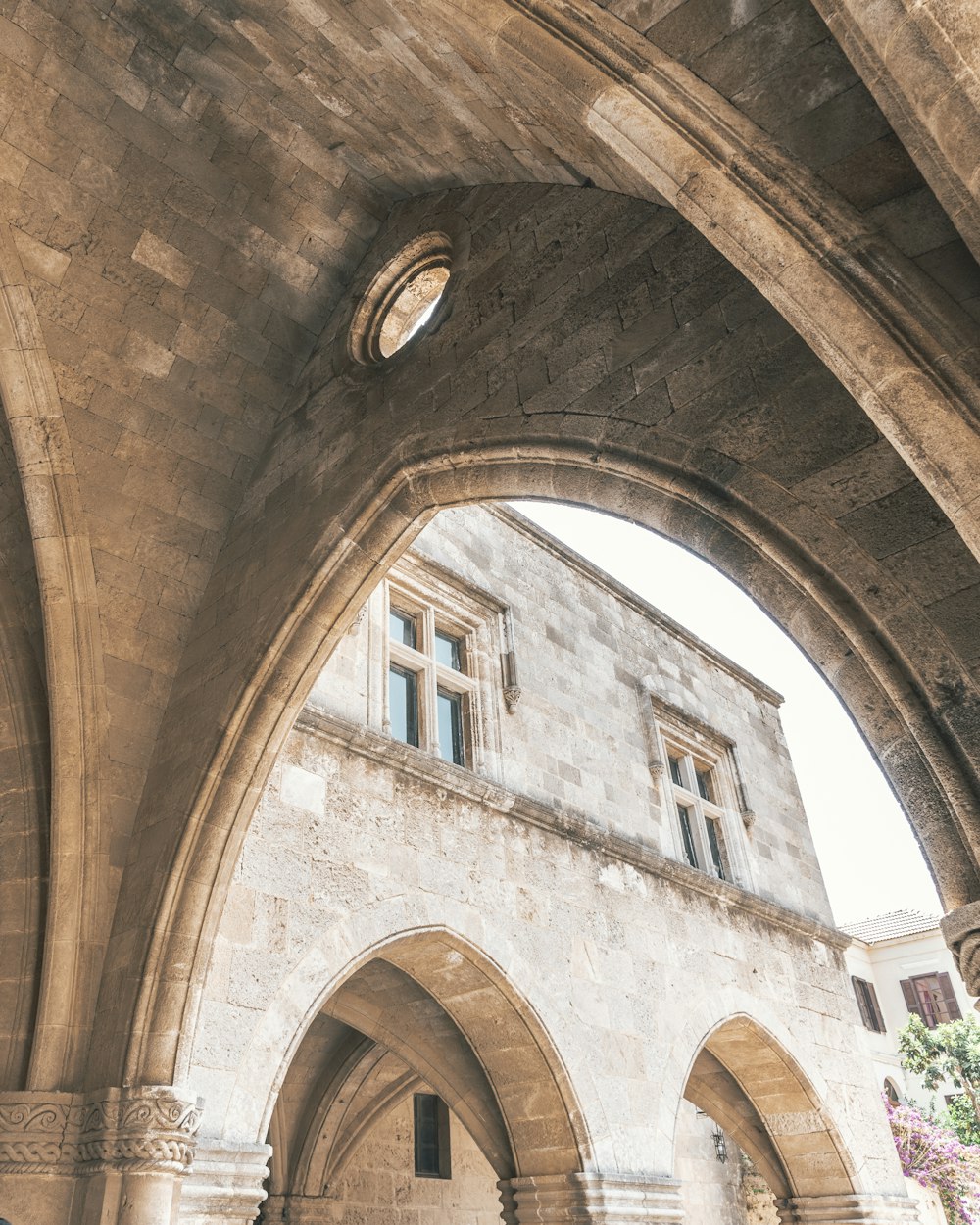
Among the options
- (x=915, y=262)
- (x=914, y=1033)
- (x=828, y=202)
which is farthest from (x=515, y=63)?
(x=914, y=1033)

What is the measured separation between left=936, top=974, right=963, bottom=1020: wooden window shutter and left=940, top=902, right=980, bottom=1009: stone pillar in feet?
62.6

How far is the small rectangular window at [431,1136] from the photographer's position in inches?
332

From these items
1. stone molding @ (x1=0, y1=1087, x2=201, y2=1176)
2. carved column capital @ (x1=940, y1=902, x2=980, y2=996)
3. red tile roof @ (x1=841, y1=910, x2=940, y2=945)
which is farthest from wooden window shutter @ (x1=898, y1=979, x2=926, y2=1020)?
carved column capital @ (x1=940, y1=902, x2=980, y2=996)

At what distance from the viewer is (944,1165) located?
1128cm

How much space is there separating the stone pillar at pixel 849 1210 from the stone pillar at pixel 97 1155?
616 centimetres

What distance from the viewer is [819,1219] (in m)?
7.89

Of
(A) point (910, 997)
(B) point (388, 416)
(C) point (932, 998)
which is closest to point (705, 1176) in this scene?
(B) point (388, 416)

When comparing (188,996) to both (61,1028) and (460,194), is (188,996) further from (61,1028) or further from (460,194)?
(460,194)

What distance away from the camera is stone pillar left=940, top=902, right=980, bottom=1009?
2.07 metres

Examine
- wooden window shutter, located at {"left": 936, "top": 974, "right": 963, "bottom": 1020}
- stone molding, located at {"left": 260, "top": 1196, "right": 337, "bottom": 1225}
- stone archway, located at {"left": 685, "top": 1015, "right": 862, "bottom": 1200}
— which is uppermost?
wooden window shutter, located at {"left": 936, "top": 974, "right": 963, "bottom": 1020}

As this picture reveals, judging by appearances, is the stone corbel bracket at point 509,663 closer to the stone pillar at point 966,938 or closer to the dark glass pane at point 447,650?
the dark glass pane at point 447,650

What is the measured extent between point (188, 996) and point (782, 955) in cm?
631

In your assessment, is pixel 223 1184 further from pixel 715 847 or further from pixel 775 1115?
pixel 715 847

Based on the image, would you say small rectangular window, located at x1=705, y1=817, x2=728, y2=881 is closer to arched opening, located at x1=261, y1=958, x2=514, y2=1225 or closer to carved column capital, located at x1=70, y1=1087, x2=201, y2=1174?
arched opening, located at x1=261, y1=958, x2=514, y2=1225
